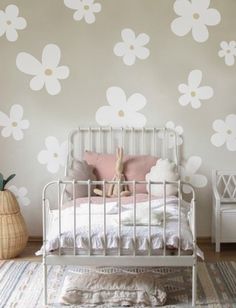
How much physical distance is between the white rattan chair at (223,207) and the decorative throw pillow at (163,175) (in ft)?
1.41

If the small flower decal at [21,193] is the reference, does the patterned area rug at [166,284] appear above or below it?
below

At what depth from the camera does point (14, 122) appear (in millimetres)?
4648

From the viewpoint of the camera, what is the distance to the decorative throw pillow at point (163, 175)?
13.8 ft

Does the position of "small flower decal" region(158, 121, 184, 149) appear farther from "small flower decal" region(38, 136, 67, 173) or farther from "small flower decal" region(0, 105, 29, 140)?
"small flower decal" region(0, 105, 29, 140)

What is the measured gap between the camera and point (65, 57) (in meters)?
4.57

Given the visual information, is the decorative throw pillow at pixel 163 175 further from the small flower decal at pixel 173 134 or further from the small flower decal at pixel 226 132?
the small flower decal at pixel 226 132

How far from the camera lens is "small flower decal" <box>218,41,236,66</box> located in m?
4.52

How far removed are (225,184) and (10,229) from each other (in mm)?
1834

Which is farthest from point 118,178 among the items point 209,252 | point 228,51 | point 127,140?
point 228,51

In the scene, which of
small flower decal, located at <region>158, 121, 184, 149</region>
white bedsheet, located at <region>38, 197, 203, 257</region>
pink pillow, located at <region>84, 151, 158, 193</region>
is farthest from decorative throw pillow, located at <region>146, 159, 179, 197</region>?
white bedsheet, located at <region>38, 197, 203, 257</region>

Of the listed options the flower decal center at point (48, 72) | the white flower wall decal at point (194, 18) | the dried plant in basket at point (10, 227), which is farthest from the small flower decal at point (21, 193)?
the white flower wall decal at point (194, 18)

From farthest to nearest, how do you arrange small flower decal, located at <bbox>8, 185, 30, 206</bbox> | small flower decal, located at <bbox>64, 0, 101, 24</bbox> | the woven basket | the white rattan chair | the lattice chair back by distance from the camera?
small flower decal, located at <bbox>8, 185, 30, 206</bbox> < the lattice chair back < small flower decal, located at <bbox>64, 0, 101, 24</bbox> < the white rattan chair < the woven basket

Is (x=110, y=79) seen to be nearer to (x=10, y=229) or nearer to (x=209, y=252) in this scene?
(x=10, y=229)

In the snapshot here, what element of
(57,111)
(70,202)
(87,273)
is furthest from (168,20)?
(87,273)
